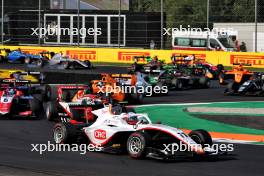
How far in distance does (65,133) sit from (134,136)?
211 cm

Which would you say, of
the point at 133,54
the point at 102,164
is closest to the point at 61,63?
the point at 133,54

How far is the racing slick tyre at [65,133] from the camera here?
48.2ft

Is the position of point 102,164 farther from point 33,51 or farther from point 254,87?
point 33,51

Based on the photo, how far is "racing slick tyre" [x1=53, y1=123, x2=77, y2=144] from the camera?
1469 centimetres

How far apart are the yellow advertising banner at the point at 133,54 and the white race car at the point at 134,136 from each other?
75.2 feet

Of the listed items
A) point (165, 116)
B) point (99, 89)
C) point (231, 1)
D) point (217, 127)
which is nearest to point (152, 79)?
point (99, 89)

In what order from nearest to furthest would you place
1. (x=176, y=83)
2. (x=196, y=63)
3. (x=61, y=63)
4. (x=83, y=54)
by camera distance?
1. (x=176, y=83)
2. (x=196, y=63)
3. (x=61, y=63)
4. (x=83, y=54)

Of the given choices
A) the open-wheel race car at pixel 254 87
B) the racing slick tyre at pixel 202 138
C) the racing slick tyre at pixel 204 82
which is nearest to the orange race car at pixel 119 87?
the open-wheel race car at pixel 254 87

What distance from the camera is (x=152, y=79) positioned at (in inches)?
1110

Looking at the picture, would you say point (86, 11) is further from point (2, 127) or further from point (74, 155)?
point (74, 155)

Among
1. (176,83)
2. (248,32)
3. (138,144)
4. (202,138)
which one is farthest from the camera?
(248,32)

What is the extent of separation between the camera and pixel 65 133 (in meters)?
14.7
